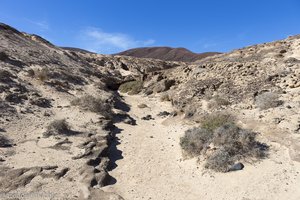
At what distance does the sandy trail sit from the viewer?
9242 millimetres

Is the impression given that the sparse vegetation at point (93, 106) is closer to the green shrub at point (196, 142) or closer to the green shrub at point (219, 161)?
the green shrub at point (196, 142)

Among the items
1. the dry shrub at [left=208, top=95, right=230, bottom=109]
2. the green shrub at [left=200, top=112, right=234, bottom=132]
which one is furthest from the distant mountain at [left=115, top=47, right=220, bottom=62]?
the green shrub at [left=200, top=112, right=234, bottom=132]

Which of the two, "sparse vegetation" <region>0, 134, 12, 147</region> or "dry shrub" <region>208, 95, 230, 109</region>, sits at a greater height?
"dry shrub" <region>208, 95, 230, 109</region>

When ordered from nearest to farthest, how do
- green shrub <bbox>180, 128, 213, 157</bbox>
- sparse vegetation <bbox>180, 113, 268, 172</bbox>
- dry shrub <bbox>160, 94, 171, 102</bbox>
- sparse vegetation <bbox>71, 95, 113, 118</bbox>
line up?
sparse vegetation <bbox>180, 113, 268, 172</bbox> < green shrub <bbox>180, 128, 213, 157</bbox> < sparse vegetation <bbox>71, 95, 113, 118</bbox> < dry shrub <bbox>160, 94, 171, 102</bbox>

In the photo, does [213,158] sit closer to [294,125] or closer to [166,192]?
[166,192]

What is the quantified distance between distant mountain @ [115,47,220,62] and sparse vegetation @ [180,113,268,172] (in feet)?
221

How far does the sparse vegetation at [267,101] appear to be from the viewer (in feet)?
48.1

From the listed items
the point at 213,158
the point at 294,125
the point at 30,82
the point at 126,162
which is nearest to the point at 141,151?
the point at 126,162

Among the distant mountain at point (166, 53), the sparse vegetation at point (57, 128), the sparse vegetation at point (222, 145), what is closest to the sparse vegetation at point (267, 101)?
the sparse vegetation at point (222, 145)

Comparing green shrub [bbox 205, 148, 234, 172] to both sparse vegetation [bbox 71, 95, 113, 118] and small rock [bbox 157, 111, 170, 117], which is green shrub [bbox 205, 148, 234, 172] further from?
small rock [bbox 157, 111, 170, 117]

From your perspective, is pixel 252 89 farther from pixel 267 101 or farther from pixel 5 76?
pixel 5 76

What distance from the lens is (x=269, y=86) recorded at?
56.8 feet

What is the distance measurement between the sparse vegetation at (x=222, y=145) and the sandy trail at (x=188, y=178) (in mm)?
358

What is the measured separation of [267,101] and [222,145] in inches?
193
